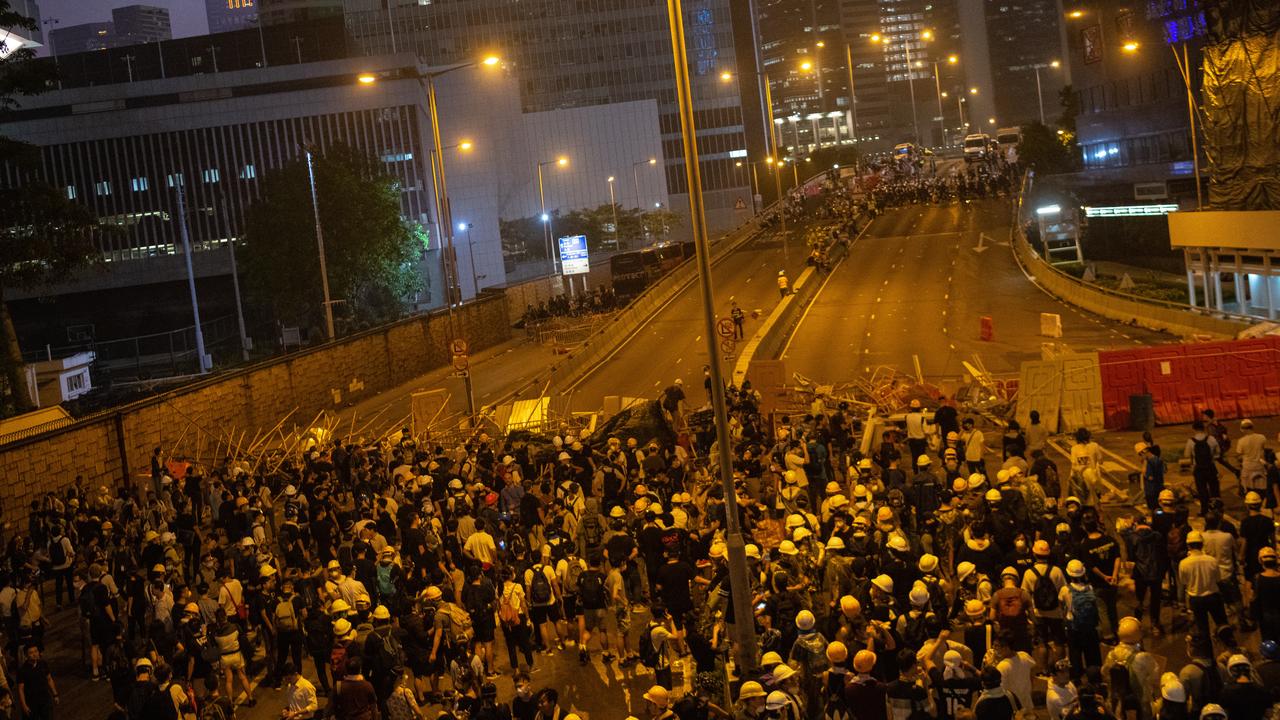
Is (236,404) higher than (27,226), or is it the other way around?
(27,226)

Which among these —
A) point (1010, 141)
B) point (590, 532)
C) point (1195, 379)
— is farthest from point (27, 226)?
point (1010, 141)

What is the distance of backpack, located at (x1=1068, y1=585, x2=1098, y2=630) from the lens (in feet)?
39.2

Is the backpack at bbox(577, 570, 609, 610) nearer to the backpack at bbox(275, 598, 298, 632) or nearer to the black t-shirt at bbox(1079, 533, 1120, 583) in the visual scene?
the backpack at bbox(275, 598, 298, 632)

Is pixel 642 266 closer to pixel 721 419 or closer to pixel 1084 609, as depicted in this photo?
pixel 721 419

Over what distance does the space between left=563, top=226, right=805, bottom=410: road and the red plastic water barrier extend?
13.5 meters

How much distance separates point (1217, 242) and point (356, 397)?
31.7m

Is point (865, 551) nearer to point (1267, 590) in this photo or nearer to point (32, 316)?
point (1267, 590)

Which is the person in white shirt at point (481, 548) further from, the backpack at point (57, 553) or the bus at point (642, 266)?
the bus at point (642, 266)

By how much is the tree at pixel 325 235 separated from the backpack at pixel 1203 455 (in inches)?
2022

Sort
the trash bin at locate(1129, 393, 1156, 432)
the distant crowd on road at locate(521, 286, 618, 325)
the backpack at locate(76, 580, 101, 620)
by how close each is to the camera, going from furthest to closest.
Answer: the distant crowd on road at locate(521, 286, 618, 325), the trash bin at locate(1129, 393, 1156, 432), the backpack at locate(76, 580, 101, 620)

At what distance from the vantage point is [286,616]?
1523cm

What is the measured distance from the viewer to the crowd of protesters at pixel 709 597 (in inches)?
416

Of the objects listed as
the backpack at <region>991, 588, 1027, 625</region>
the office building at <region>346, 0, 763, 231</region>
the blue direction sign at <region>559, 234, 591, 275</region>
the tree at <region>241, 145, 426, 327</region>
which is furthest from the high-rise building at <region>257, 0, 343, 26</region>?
the backpack at <region>991, 588, 1027, 625</region>

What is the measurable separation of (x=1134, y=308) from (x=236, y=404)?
3063 cm
